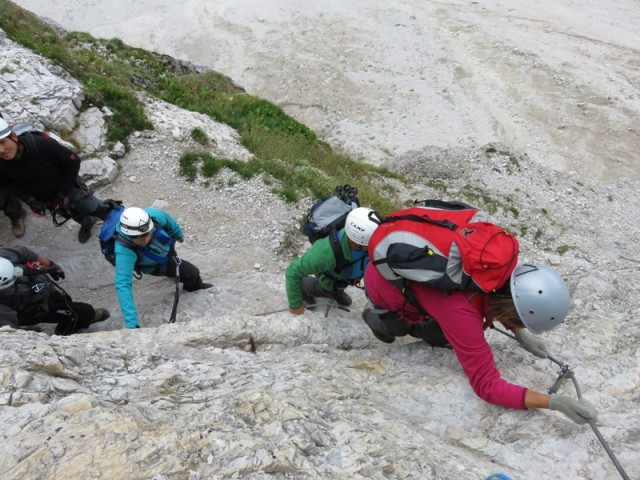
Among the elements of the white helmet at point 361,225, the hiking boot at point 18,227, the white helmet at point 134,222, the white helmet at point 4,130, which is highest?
the white helmet at point 361,225

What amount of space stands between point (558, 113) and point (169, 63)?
19275 mm

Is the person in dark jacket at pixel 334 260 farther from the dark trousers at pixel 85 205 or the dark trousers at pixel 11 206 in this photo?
the dark trousers at pixel 11 206

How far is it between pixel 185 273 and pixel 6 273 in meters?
2.75

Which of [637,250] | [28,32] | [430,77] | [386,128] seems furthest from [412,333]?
[430,77]

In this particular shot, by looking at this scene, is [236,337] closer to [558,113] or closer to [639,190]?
[639,190]

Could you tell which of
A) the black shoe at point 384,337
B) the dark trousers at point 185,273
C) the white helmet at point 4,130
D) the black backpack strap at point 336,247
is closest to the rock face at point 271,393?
the black shoe at point 384,337

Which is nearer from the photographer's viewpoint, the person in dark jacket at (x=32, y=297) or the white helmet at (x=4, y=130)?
the person in dark jacket at (x=32, y=297)

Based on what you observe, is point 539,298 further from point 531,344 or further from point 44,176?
point 44,176

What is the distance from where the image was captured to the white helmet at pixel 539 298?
12.6ft

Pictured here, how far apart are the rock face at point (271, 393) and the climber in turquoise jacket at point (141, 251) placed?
0.86m

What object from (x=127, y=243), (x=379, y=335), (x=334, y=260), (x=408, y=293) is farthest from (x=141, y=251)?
(x=408, y=293)

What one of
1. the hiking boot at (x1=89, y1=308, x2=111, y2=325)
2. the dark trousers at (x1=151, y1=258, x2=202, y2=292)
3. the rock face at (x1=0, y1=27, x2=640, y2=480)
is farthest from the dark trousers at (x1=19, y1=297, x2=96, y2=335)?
the dark trousers at (x1=151, y1=258, x2=202, y2=292)

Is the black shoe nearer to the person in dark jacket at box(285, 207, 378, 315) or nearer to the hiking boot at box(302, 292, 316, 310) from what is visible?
the person in dark jacket at box(285, 207, 378, 315)

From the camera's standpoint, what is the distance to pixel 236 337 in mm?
6023
